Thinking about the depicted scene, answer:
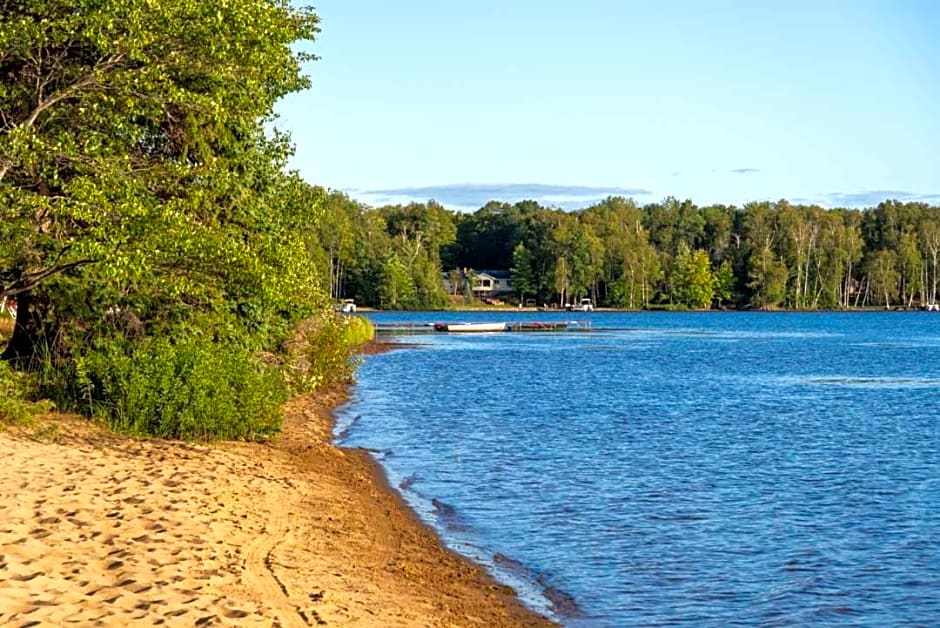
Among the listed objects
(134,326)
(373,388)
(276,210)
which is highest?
(276,210)

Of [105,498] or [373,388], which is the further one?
[373,388]

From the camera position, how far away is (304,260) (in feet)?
79.4

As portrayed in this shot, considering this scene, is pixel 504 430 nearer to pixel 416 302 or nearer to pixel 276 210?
pixel 276 210

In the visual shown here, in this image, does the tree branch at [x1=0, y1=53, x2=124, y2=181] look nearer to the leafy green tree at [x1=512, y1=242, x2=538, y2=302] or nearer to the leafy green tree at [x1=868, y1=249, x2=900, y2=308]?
the leafy green tree at [x1=512, y1=242, x2=538, y2=302]

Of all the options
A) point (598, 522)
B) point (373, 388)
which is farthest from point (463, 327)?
point (598, 522)

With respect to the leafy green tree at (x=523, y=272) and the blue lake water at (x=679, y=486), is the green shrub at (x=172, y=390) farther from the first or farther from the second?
the leafy green tree at (x=523, y=272)

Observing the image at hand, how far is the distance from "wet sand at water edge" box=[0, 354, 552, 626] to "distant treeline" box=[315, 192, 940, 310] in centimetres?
13070

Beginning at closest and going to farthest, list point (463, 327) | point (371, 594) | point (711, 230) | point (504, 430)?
point (371, 594) → point (504, 430) → point (463, 327) → point (711, 230)

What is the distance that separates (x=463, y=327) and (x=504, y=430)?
69214 mm

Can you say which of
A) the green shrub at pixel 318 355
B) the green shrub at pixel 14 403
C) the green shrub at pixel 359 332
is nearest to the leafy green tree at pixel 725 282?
the green shrub at pixel 359 332

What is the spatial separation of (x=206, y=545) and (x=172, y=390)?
750 centimetres

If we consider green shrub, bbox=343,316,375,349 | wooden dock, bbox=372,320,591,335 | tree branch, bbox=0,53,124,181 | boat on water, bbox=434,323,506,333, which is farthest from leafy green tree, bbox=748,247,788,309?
tree branch, bbox=0,53,124,181

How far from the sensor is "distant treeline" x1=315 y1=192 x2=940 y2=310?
15438 centimetres

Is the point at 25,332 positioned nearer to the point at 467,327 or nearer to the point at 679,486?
the point at 679,486
